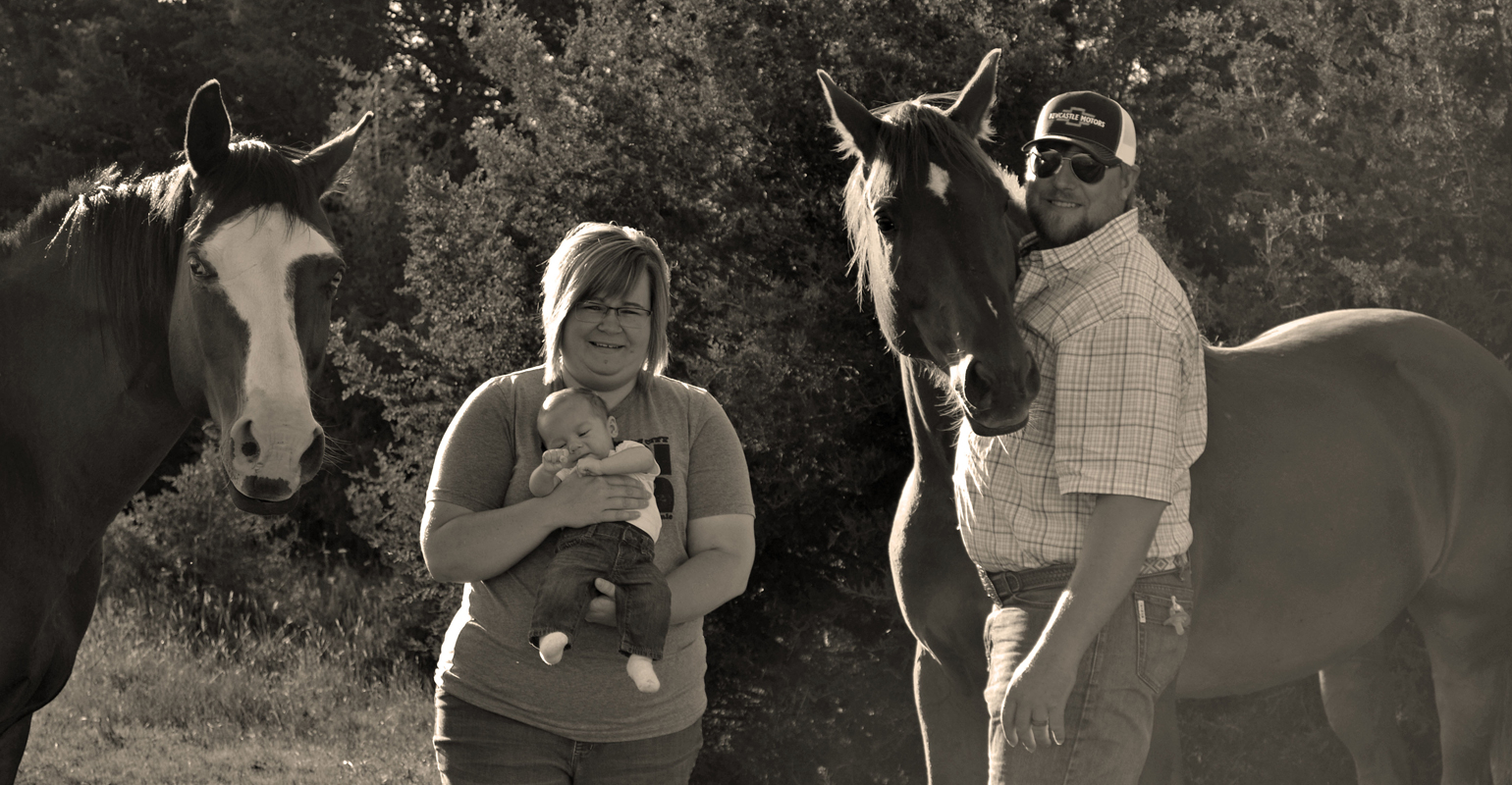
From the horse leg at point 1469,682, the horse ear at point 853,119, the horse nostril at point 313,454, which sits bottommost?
the horse leg at point 1469,682

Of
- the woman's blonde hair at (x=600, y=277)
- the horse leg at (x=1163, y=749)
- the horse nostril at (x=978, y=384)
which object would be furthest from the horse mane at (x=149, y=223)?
the horse leg at (x=1163, y=749)

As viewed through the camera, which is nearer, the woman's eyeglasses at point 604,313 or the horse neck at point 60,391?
the woman's eyeglasses at point 604,313

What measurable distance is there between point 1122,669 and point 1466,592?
2.12 meters

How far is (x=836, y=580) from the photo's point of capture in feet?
16.6

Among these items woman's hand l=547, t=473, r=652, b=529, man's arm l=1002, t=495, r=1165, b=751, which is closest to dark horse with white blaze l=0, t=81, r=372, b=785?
woman's hand l=547, t=473, r=652, b=529

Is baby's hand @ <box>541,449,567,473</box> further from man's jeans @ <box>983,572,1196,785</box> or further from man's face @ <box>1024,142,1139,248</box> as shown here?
man's face @ <box>1024,142,1139,248</box>

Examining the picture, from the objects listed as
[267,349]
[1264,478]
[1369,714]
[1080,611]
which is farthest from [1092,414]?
[1369,714]

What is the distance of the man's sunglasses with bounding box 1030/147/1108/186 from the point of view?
2.66 metres

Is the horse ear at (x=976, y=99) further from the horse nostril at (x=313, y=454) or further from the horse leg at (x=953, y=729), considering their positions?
the horse nostril at (x=313, y=454)

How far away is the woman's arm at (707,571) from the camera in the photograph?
2396 mm

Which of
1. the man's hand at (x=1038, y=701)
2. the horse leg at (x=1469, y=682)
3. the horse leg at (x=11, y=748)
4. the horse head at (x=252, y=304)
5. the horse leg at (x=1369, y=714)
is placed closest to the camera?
the man's hand at (x=1038, y=701)

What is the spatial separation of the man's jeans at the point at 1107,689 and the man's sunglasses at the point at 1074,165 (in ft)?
2.84

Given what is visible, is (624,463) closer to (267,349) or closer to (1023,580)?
(1023,580)

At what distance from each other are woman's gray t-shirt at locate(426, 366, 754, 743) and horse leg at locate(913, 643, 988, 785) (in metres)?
0.84
